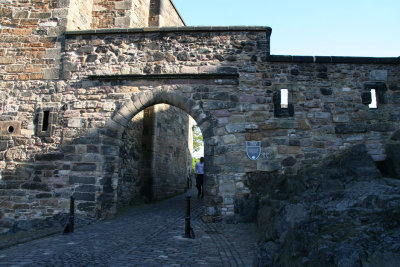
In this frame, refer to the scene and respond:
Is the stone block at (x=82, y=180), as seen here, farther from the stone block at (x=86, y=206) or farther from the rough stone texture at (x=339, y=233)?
the rough stone texture at (x=339, y=233)

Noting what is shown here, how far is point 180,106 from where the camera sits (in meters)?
7.51

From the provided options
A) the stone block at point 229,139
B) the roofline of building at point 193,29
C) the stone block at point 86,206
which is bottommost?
the stone block at point 86,206

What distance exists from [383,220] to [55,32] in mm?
8323

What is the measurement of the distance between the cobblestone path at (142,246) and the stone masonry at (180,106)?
93 cm

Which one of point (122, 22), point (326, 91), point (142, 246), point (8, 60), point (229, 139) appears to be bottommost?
point (142, 246)

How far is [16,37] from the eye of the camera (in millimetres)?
8281

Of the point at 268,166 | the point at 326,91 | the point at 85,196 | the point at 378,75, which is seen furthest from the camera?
the point at 378,75

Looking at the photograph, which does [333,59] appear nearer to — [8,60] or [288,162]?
[288,162]

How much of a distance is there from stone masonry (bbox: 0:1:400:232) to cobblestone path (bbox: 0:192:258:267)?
0.93 meters

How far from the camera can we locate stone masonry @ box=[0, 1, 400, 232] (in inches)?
284

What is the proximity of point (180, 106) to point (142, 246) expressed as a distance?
359cm

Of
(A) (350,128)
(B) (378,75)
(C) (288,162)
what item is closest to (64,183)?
(C) (288,162)

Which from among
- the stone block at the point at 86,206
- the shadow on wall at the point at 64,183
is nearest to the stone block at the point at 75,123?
the shadow on wall at the point at 64,183

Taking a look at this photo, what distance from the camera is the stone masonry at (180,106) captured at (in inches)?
284
